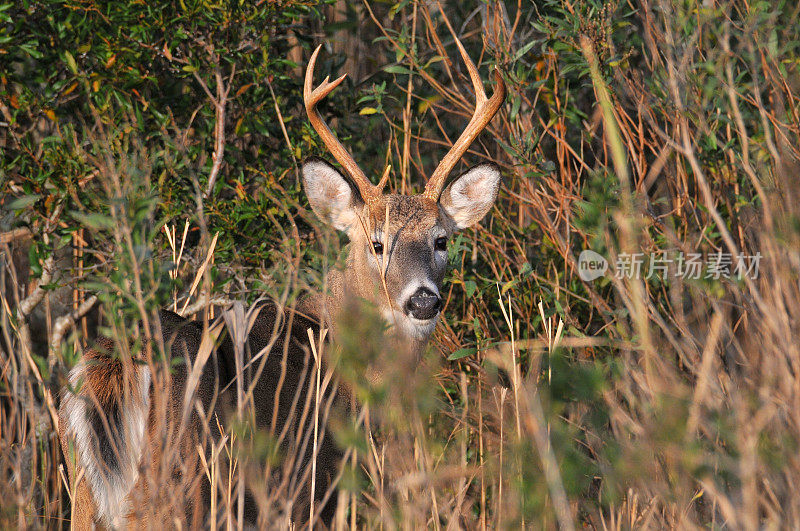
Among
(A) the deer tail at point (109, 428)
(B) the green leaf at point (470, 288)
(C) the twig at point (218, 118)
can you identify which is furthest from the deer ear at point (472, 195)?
(A) the deer tail at point (109, 428)

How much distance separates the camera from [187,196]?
433 centimetres

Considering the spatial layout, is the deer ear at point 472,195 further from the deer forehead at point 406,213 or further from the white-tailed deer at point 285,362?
the deer forehead at point 406,213

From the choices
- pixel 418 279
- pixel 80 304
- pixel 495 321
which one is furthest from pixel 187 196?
pixel 495 321

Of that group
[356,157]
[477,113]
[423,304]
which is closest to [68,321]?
[356,157]

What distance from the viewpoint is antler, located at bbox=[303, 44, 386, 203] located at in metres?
4.09

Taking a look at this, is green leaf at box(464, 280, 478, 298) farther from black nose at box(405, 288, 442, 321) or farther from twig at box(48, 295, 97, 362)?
twig at box(48, 295, 97, 362)

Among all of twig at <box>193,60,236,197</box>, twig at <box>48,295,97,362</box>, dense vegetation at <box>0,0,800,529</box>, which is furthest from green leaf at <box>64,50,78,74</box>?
twig at <box>48,295,97,362</box>

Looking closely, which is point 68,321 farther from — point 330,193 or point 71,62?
point 330,193

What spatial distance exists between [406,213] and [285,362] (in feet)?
5.93

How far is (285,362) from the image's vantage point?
248 cm

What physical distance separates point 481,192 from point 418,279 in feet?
2.75

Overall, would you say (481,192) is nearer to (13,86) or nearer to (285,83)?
(285,83)

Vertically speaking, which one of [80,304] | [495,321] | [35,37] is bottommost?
[495,321]

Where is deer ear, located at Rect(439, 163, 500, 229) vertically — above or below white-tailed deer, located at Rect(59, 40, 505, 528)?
below
